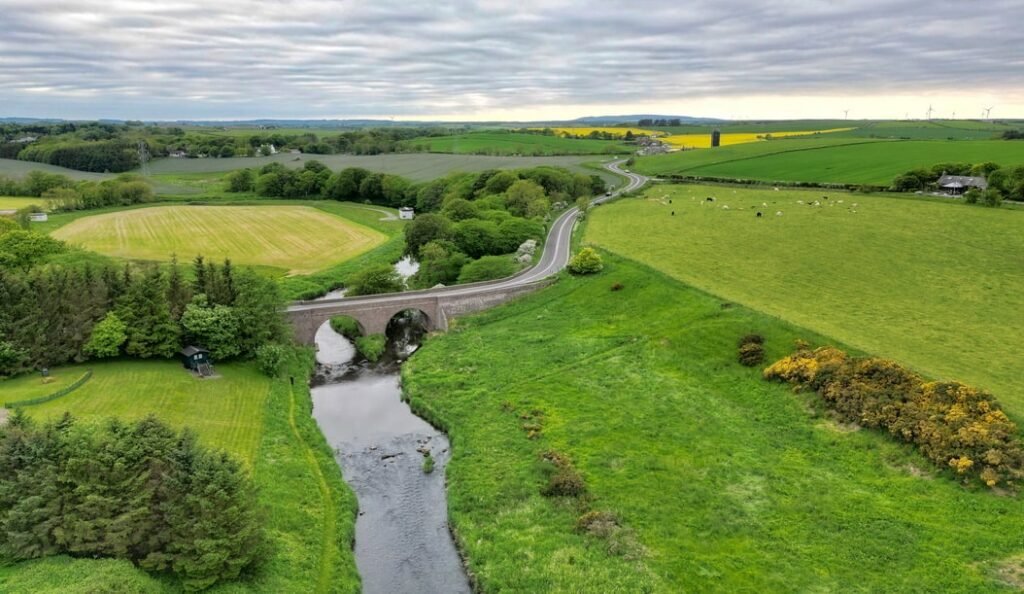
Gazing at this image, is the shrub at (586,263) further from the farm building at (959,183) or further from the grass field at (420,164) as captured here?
the grass field at (420,164)

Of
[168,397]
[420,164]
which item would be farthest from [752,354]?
[420,164]

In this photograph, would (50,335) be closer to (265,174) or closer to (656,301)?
(656,301)

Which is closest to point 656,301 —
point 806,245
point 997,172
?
point 806,245

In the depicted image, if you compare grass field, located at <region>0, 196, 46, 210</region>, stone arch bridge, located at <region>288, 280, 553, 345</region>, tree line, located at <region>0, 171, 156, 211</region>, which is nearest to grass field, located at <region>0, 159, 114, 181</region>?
tree line, located at <region>0, 171, 156, 211</region>

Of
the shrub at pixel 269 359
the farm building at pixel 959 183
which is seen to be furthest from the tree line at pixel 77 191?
the farm building at pixel 959 183

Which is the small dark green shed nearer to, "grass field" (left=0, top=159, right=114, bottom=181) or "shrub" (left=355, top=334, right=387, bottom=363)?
"shrub" (left=355, top=334, right=387, bottom=363)

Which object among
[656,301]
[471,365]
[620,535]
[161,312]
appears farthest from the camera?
[656,301]
